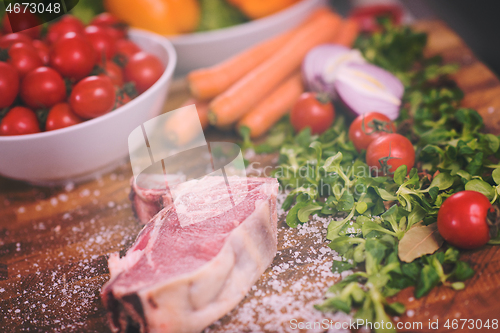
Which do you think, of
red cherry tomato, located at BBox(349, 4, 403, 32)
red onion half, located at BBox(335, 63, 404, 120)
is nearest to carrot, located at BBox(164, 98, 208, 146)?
red onion half, located at BBox(335, 63, 404, 120)

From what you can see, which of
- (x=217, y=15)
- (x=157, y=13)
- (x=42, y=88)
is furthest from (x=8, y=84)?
(x=217, y=15)

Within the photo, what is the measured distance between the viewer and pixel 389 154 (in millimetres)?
1172

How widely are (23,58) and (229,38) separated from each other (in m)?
1.00

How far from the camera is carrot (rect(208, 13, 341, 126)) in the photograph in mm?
1636

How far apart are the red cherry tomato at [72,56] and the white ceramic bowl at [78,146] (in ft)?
0.71

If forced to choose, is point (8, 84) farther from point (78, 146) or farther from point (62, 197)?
point (62, 197)

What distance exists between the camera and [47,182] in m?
1.50

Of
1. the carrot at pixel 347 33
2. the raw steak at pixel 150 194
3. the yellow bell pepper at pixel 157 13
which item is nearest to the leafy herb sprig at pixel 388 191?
the raw steak at pixel 150 194

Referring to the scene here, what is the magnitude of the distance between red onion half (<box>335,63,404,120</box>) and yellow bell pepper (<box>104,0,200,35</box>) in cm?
96

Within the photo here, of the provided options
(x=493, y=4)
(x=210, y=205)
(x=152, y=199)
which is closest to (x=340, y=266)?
(x=210, y=205)

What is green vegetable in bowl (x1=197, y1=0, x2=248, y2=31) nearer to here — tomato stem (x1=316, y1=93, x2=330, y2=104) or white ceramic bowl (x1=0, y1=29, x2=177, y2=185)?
white ceramic bowl (x1=0, y1=29, x2=177, y2=185)

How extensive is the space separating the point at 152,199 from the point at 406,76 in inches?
53.8

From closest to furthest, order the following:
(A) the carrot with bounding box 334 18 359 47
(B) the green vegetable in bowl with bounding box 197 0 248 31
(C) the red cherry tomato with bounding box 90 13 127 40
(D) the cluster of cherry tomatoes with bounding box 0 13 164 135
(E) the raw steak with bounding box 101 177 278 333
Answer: (E) the raw steak with bounding box 101 177 278 333
(D) the cluster of cherry tomatoes with bounding box 0 13 164 135
(C) the red cherry tomato with bounding box 90 13 127 40
(B) the green vegetable in bowl with bounding box 197 0 248 31
(A) the carrot with bounding box 334 18 359 47

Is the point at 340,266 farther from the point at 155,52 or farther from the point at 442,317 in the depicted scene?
the point at 155,52
